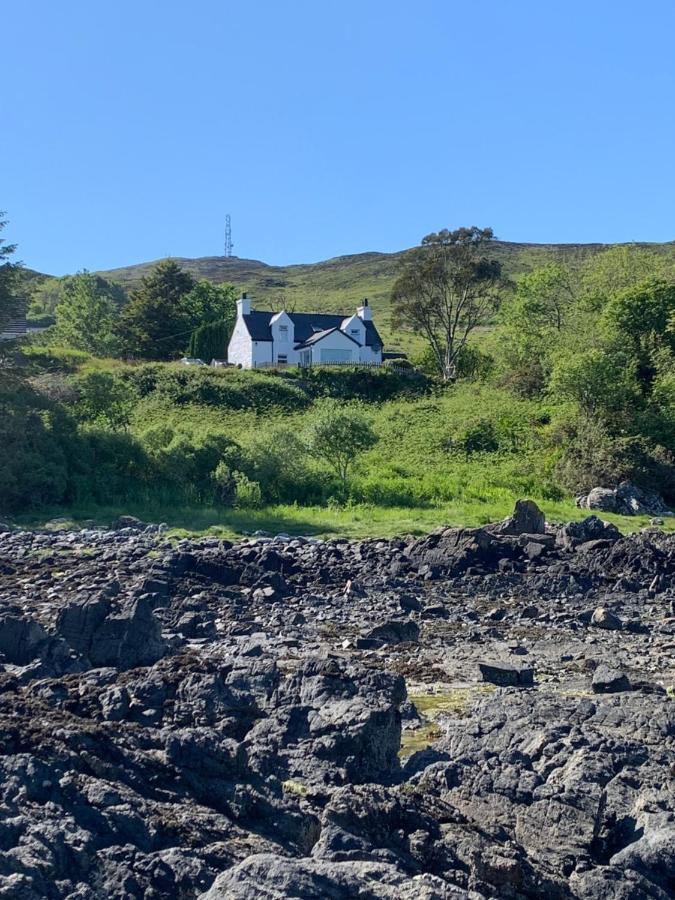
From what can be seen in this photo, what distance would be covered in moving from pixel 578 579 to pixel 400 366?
51932mm

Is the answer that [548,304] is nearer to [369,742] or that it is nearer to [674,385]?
[674,385]

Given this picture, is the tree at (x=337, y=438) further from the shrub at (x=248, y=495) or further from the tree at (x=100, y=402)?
the tree at (x=100, y=402)

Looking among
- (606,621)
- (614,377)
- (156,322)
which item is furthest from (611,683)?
(156,322)

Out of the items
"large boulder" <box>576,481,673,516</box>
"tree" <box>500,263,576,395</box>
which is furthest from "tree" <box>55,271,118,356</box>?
"large boulder" <box>576,481,673,516</box>

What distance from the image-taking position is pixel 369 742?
10.5 metres

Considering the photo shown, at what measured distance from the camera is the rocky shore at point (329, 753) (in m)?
7.91

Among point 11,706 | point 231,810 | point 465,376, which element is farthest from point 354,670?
point 465,376

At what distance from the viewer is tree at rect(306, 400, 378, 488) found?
124ft

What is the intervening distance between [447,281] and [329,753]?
64.5 m

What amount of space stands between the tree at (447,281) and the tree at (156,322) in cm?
1837

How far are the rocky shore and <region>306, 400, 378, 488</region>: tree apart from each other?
18.6 metres

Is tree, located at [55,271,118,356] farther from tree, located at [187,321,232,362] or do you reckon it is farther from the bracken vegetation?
the bracken vegetation

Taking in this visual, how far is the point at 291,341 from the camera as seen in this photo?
255 feet

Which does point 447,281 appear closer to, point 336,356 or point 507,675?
point 336,356
